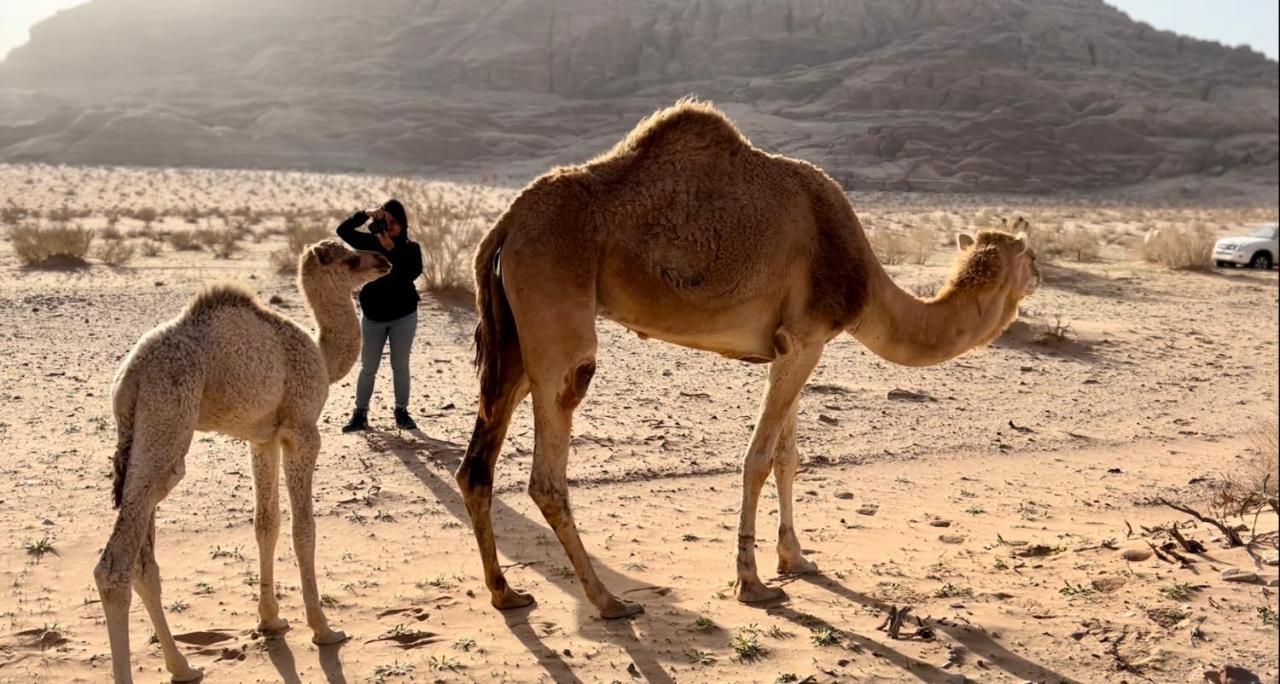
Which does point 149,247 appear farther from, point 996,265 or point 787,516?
point 996,265

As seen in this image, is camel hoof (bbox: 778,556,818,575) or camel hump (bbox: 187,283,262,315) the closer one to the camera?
camel hump (bbox: 187,283,262,315)

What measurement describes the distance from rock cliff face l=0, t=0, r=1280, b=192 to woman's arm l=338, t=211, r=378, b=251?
43.0 meters

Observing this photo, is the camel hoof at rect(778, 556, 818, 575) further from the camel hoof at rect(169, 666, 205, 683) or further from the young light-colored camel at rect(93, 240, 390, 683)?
the camel hoof at rect(169, 666, 205, 683)

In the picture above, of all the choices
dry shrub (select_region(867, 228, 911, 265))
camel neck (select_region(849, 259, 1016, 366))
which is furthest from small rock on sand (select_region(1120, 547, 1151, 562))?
dry shrub (select_region(867, 228, 911, 265))

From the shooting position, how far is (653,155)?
20.3ft

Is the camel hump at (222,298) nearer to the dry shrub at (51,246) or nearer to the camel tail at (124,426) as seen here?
the camel tail at (124,426)

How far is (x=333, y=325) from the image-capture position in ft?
18.9

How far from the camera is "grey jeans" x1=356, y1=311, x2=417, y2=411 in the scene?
9.74m

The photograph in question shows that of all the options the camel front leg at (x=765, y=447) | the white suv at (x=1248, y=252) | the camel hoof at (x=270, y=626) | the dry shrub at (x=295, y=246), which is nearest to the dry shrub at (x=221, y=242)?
the dry shrub at (x=295, y=246)

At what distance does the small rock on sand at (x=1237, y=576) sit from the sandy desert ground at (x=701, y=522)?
47 mm

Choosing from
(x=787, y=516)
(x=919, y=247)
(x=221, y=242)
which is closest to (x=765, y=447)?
(x=787, y=516)

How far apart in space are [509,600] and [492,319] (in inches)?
62.0

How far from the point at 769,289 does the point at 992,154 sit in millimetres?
68323

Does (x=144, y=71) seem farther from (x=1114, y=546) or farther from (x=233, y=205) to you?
(x=1114, y=546)
